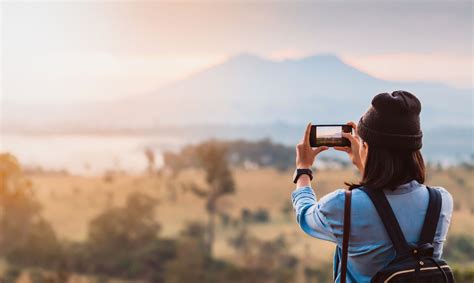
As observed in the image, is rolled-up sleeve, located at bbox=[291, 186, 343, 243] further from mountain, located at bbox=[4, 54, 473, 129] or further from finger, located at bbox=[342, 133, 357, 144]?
mountain, located at bbox=[4, 54, 473, 129]

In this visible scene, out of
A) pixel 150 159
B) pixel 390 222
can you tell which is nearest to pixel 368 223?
pixel 390 222

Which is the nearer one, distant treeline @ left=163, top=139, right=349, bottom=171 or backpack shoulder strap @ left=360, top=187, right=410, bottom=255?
backpack shoulder strap @ left=360, top=187, right=410, bottom=255

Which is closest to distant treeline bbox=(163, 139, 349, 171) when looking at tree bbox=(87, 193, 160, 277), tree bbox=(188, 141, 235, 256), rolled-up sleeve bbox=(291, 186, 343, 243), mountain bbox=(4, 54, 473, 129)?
tree bbox=(188, 141, 235, 256)

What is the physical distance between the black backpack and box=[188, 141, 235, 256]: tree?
1118cm

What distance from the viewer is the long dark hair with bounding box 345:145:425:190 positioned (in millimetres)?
1188

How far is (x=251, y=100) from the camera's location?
13492 millimetres

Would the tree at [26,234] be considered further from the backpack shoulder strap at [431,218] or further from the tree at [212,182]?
the backpack shoulder strap at [431,218]

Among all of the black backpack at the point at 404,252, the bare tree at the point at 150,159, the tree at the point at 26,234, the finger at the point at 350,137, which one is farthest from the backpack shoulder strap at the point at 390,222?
the bare tree at the point at 150,159

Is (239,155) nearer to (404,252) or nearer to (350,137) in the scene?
(350,137)

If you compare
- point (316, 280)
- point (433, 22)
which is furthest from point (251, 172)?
point (433, 22)

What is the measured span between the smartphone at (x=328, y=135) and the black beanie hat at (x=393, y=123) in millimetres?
130

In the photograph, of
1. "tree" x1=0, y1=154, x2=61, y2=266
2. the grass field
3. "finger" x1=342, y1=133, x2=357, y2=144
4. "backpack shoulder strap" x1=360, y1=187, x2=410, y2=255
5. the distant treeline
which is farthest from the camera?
the distant treeline

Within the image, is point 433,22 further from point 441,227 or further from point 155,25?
point 441,227

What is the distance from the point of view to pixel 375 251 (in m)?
1.18
